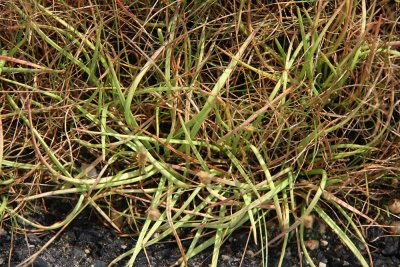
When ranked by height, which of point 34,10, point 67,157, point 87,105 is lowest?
point 67,157

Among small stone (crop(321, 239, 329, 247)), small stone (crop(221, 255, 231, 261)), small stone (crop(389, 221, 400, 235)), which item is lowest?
small stone (crop(221, 255, 231, 261))

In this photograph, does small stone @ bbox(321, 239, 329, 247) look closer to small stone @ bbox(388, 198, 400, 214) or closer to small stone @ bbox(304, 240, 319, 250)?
small stone @ bbox(304, 240, 319, 250)

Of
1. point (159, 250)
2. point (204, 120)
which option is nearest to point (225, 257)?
point (159, 250)

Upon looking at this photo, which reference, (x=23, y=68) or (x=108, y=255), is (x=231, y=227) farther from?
(x=23, y=68)

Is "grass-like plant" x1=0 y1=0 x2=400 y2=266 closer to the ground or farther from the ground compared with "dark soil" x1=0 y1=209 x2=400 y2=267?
farther from the ground

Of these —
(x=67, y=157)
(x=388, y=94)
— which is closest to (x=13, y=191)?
(x=67, y=157)

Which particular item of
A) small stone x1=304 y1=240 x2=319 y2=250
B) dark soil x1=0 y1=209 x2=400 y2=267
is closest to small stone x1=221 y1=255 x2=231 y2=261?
dark soil x1=0 y1=209 x2=400 y2=267

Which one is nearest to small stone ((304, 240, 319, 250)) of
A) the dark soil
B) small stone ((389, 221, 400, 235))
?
the dark soil
